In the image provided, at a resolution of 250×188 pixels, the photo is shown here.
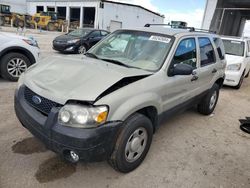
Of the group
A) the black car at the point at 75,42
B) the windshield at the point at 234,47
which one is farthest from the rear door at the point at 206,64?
the black car at the point at 75,42

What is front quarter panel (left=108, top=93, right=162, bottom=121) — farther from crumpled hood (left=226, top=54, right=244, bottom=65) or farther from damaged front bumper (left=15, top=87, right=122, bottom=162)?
crumpled hood (left=226, top=54, right=244, bottom=65)

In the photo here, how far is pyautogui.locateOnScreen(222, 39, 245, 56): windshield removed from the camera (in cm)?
825

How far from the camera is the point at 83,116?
2.27m

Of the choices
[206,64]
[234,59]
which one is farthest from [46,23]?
[206,64]

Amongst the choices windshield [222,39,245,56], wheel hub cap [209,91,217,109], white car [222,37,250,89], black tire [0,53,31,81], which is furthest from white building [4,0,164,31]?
wheel hub cap [209,91,217,109]

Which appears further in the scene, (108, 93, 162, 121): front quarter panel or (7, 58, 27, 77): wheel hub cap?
(7, 58, 27, 77): wheel hub cap

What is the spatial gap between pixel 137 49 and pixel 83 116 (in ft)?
5.24

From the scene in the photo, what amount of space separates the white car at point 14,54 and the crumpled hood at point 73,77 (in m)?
3.16

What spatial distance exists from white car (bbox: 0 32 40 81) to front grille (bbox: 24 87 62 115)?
351 cm

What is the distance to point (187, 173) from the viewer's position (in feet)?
9.95

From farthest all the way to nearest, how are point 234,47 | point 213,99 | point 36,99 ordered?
point 234,47, point 213,99, point 36,99

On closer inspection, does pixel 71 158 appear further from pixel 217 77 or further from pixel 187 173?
pixel 217 77

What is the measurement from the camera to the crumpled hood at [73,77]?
2.37 m

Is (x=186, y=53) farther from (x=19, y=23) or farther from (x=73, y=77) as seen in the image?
(x=19, y=23)
